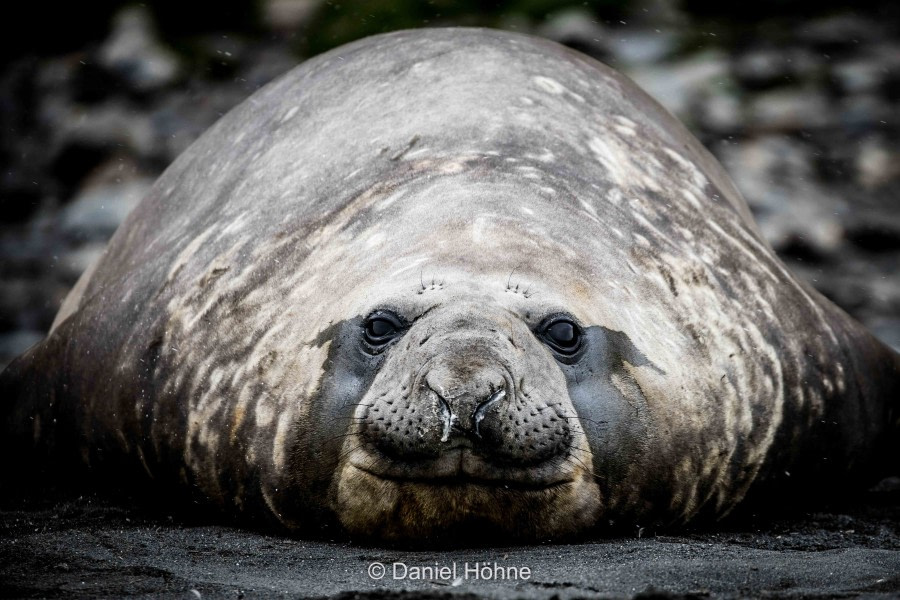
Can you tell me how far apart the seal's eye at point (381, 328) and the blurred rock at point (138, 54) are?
22.3ft

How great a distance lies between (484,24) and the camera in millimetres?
9805

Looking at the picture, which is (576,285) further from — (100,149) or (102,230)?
(100,149)

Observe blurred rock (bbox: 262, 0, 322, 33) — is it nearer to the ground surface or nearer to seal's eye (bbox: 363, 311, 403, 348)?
the ground surface

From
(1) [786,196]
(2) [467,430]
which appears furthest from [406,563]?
(1) [786,196]

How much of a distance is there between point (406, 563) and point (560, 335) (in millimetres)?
729

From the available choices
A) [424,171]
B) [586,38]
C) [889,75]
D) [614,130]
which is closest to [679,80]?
[586,38]

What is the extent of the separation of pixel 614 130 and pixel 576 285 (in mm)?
1159

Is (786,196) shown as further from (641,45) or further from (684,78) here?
(641,45)

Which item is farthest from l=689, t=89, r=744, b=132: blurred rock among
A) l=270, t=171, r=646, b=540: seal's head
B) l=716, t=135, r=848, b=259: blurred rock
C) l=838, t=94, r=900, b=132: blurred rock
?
l=270, t=171, r=646, b=540: seal's head

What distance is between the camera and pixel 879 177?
28.7ft

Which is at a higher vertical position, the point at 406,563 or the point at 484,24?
the point at 484,24

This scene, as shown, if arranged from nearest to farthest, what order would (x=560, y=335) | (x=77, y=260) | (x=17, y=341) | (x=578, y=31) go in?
(x=560, y=335)
(x=17, y=341)
(x=77, y=260)
(x=578, y=31)

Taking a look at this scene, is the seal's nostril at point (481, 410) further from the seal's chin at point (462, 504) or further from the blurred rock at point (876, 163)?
the blurred rock at point (876, 163)

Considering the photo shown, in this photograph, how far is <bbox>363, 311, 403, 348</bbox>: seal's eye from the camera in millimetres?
3445
